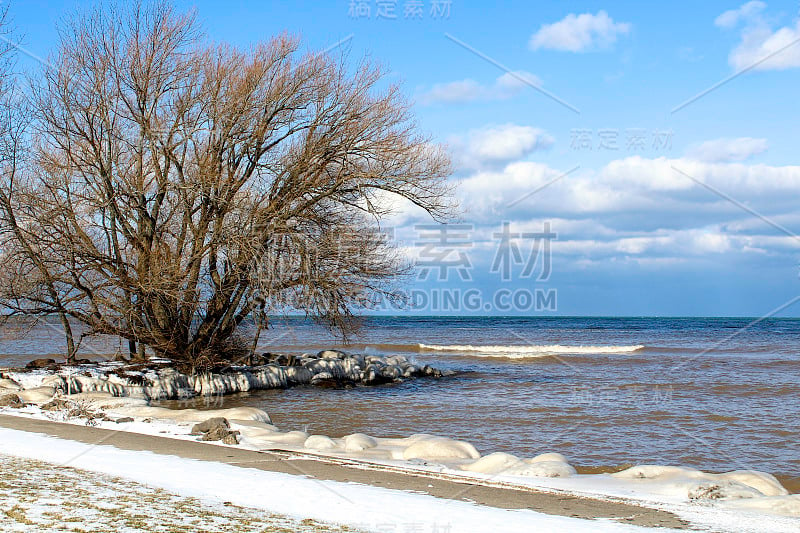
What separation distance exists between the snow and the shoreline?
11.8 inches

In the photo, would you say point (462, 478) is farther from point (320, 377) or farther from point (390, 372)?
point (390, 372)

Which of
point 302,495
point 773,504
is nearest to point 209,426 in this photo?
point 302,495

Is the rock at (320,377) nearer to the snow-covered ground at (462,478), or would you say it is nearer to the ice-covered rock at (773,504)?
the snow-covered ground at (462,478)

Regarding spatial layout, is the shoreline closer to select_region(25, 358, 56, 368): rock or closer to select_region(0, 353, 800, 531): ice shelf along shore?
select_region(0, 353, 800, 531): ice shelf along shore

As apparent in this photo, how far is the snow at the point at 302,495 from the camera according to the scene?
697 cm

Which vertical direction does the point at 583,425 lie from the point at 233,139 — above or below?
below

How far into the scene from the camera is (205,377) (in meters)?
19.9

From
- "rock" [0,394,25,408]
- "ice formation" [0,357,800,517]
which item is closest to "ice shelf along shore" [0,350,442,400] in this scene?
"rock" [0,394,25,408]

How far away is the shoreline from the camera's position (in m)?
7.68

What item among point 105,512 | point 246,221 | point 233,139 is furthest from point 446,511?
point 233,139

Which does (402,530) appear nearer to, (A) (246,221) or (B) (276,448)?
(B) (276,448)

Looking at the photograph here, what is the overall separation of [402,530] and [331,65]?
15469 millimetres

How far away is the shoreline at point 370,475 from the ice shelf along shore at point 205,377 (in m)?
4.44

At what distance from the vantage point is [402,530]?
Answer: 6.72 meters
